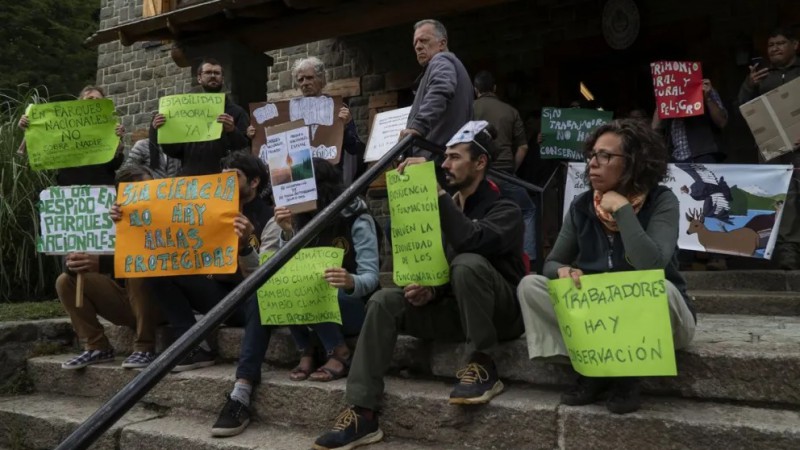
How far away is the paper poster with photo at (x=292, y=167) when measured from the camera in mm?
3525

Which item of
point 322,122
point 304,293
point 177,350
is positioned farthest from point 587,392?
point 322,122

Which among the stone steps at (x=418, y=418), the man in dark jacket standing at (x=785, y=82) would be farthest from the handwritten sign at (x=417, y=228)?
the man in dark jacket standing at (x=785, y=82)

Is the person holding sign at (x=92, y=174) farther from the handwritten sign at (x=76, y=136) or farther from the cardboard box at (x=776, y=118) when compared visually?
the cardboard box at (x=776, y=118)

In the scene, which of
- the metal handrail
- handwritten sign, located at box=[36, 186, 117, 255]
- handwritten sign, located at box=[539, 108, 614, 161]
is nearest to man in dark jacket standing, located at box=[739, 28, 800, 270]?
handwritten sign, located at box=[539, 108, 614, 161]

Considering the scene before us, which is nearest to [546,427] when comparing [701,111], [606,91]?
[701,111]

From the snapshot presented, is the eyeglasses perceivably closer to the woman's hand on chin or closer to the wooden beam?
the woman's hand on chin

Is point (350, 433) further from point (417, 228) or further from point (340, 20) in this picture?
point (340, 20)

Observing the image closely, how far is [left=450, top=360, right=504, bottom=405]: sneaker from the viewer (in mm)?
2650

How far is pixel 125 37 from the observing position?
6926 millimetres

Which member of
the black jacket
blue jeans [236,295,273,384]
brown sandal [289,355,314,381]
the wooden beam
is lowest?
brown sandal [289,355,314,381]

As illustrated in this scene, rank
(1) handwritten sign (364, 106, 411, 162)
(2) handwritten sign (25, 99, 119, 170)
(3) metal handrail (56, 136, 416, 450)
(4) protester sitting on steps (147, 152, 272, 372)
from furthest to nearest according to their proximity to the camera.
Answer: (1) handwritten sign (364, 106, 411, 162)
(2) handwritten sign (25, 99, 119, 170)
(4) protester sitting on steps (147, 152, 272, 372)
(3) metal handrail (56, 136, 416, 450)

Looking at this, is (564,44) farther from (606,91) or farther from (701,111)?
(701,111)

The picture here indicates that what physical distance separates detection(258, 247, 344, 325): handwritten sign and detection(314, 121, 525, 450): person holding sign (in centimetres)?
31

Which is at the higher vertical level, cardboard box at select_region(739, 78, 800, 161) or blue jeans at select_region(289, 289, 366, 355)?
cardboard box at select_region(739, 78, 800, 161)
